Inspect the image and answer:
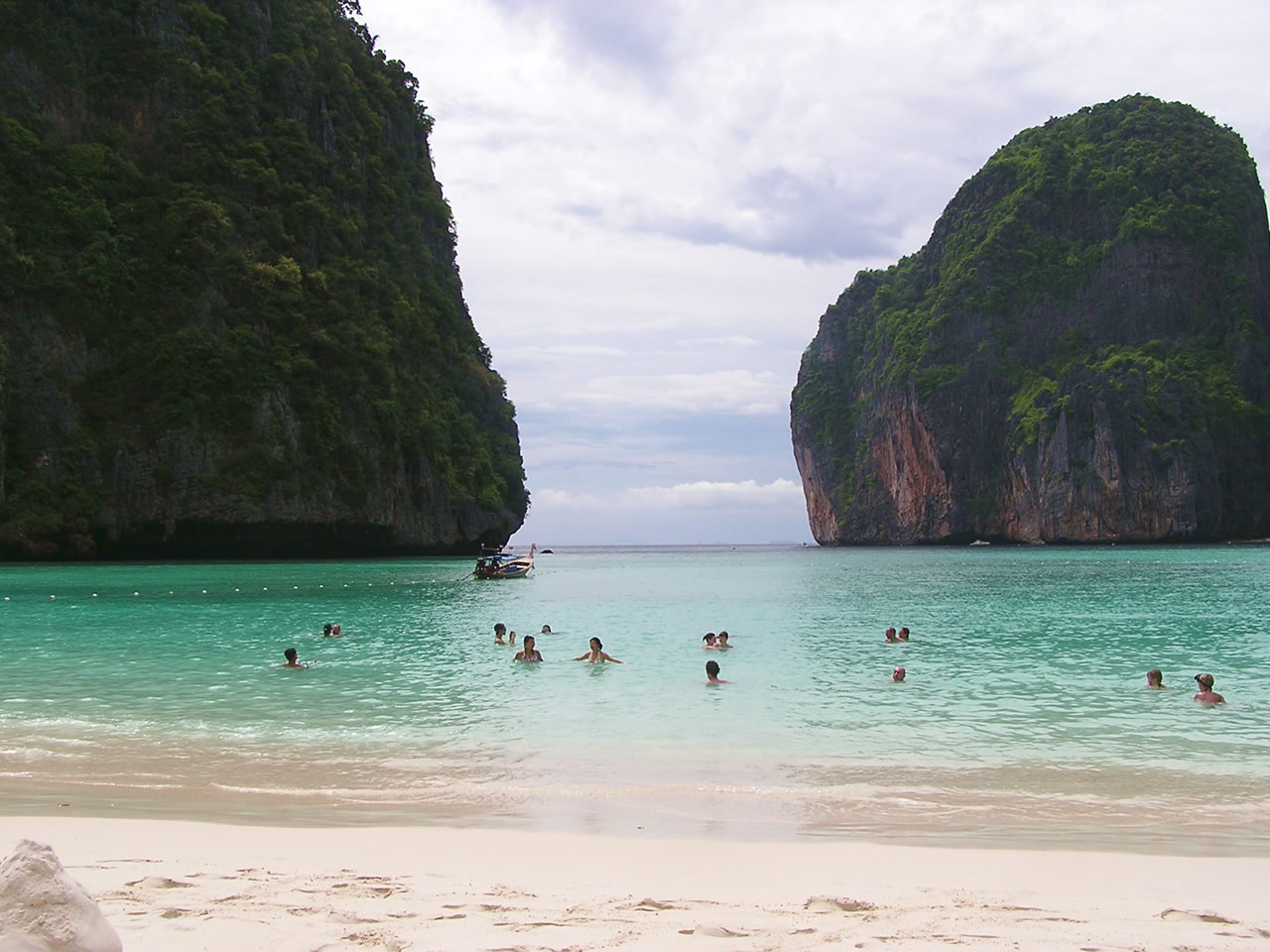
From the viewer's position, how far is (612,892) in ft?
16.4

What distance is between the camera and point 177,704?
1173 cm

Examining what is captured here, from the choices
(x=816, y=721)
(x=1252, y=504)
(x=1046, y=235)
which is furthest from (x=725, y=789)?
(x=1046, y=235)

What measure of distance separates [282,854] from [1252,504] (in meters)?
101

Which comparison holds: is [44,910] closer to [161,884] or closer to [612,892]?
[161,884]

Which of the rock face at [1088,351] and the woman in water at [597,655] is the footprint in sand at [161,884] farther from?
the rock face at [1088,351]

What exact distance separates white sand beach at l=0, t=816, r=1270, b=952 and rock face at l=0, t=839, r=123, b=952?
50cm

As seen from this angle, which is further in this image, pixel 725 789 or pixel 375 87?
pixel 375 87

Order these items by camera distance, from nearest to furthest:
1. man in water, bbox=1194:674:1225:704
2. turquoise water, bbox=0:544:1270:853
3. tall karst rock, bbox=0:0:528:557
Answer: turquoise water, bbox=0:544:1270:853
man in water, bbox=1194:674:1225:704
tall karst rock, bbox=0:0:528:557

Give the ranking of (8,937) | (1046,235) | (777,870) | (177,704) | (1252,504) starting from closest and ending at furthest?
(8,937)
(777,870)
(177,704)
(1252,504)
(1046,235)

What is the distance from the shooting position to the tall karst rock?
1789 inches

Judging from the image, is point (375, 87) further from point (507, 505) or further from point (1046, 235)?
point (1046, 235)

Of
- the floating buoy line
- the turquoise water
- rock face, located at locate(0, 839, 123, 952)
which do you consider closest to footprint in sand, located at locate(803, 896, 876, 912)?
the turquoise water

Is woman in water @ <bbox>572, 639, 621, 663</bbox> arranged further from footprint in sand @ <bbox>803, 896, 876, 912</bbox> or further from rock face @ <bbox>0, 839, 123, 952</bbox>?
rock face @ <bbox>0, 839, 123, 952</bbox>

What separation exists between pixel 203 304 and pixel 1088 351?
84.8 metres
